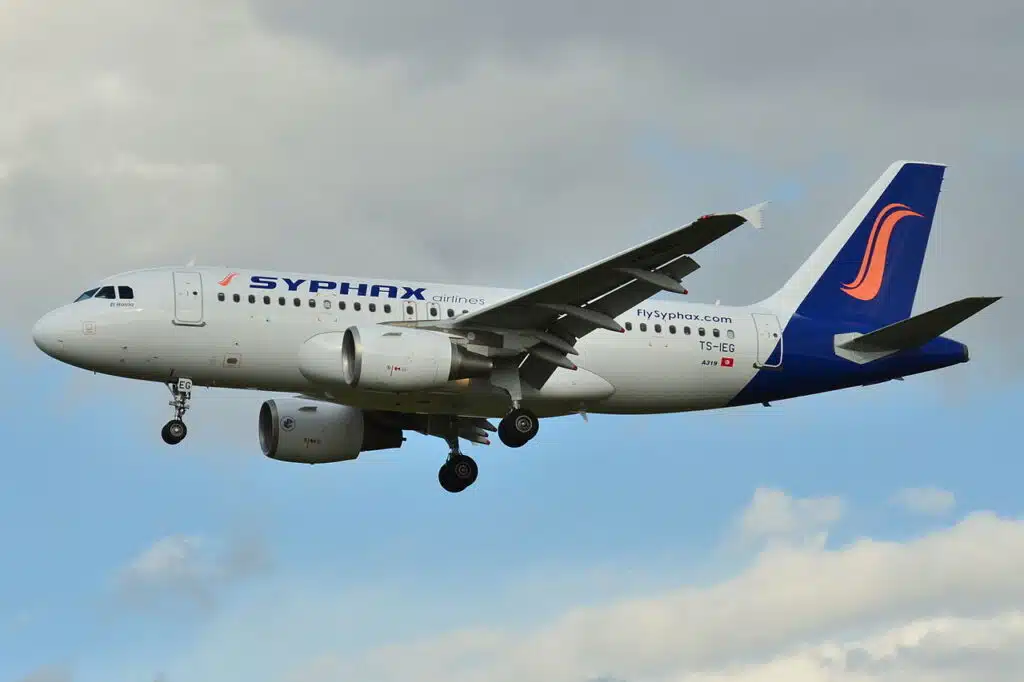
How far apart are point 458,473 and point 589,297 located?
26.8 ft

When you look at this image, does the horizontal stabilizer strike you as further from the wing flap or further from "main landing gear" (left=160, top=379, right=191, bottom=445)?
"main landing gear" (left=160, top=379, right=191, bottom=445)

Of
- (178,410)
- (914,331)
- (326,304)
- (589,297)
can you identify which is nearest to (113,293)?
(178,410)

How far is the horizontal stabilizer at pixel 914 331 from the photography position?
43594 mm

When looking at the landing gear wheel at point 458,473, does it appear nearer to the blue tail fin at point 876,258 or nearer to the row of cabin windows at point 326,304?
the row of cabin windows at point 326,304

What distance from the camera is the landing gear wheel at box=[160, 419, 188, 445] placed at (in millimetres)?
42281

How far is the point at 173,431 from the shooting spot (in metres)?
42.3

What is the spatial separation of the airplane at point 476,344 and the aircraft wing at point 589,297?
46 mm

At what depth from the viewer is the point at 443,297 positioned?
43781 mm

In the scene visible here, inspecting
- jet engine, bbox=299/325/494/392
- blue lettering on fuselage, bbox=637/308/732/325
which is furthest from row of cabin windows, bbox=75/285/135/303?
blue lettering on fuselage, bbox=637/308/732/325

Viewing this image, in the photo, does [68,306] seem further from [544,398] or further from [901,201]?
[901,201]

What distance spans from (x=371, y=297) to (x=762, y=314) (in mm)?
10478

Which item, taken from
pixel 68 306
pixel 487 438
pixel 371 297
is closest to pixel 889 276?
pixel 487 438

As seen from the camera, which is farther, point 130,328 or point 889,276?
point 889,276

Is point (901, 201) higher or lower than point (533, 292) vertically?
higher
